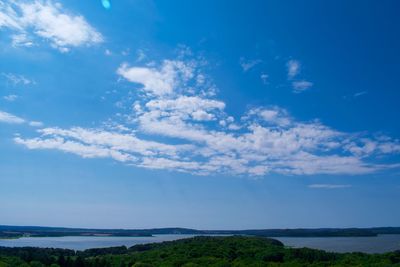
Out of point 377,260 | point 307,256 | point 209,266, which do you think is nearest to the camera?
point 209,266

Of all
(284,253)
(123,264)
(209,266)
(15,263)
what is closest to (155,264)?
(123,264)

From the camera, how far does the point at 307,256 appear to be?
255 ft

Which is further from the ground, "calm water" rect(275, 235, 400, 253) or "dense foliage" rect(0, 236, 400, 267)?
"calm water" rect(275, 235, 400, 253)

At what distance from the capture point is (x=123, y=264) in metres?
71.1

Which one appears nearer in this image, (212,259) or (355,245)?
(212,259)

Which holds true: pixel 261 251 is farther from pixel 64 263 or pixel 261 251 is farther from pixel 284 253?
pixel 64 263

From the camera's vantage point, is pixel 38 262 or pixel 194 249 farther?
pixel 194 249

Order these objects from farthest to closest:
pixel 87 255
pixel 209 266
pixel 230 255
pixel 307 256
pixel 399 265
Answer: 1. pixel 87 255
2. pixel 230 255
3. pixel 307 256
4. pixel 209 266
5. pixel 399 265

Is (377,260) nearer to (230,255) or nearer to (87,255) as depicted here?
(230,255)

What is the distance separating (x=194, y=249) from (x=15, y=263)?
3677 centimetres

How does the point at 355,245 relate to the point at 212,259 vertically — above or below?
above

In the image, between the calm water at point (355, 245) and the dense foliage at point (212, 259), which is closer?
the dense foliage at point (212, 259)

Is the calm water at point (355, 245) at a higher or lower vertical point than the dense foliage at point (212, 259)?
higher

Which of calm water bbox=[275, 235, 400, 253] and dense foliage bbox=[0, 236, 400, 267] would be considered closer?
dense foliage bbox=[0, 236, 400, 267]
